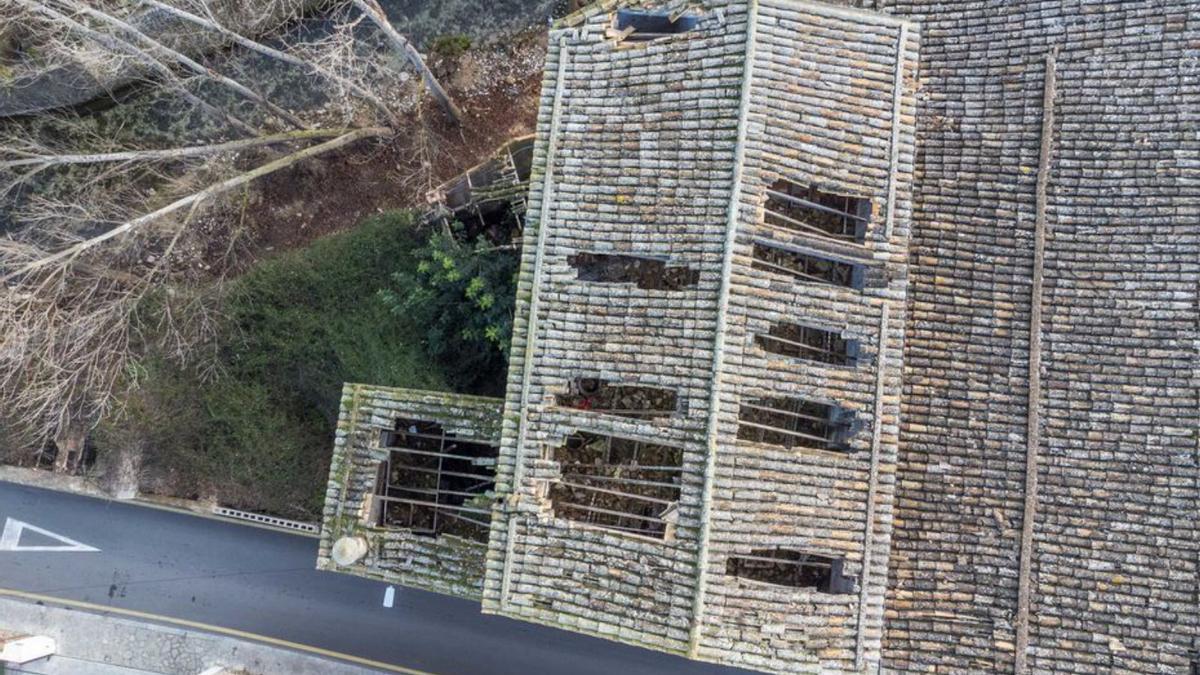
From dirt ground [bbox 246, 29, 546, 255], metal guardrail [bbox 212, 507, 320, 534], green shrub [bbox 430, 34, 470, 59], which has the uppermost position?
green shrub [bbox 430, 34, 470, 59]

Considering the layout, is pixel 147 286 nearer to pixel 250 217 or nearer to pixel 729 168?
pixel 250 217

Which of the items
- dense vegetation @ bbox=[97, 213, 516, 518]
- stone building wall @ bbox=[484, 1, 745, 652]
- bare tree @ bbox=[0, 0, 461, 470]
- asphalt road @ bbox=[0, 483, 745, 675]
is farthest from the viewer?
asphalt road @ bbox=[0, 483, 745, 675]

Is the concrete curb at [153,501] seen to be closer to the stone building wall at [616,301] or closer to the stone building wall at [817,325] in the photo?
the stone building wall at [616,301]

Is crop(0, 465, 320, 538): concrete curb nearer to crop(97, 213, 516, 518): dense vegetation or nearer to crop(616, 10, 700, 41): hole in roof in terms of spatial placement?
crop(97, 213, 516, 518): dense vegetation

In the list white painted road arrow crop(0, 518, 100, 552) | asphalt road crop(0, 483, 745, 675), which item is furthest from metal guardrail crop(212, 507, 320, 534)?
white painted road arrow crop(0, 518, 100, 552)

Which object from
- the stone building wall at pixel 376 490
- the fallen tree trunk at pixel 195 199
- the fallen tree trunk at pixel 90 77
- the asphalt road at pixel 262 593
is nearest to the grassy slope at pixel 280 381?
the asphalt road at pixel 262 593

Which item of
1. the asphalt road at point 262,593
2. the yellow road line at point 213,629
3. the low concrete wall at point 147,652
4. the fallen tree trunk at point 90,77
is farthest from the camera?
the low concrete wall at point 147,652

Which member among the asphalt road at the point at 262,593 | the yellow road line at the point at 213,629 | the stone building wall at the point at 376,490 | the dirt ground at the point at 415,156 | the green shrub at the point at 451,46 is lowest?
the yellow road line at the point at 213,629
